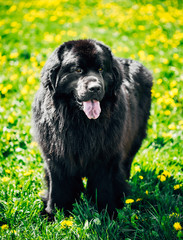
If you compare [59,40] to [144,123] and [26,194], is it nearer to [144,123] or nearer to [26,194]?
[144,123]

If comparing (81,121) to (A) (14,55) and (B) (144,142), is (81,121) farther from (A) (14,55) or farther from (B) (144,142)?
(A) (14,55)

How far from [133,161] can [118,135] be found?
2.78 feet

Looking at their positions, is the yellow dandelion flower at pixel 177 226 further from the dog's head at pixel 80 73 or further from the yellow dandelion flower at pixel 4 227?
the yellow dandelion flower at pixel 4 227

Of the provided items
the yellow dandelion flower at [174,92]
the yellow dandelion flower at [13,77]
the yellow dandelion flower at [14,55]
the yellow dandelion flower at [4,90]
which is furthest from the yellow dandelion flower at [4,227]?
the yellow dandelion flower at [14,55]

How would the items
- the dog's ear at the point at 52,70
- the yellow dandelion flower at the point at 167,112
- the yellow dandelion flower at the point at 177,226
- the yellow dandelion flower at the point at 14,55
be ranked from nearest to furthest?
the yellow dandelion flower at the point at 177,226 → the dog's ear at the point at 52,70 → the yellow dandelion flower at the point at 167,112 → the yellow dandelion flower at the point at 14,55

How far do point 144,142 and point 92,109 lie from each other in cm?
153

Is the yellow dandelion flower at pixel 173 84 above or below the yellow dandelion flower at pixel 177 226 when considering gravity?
above

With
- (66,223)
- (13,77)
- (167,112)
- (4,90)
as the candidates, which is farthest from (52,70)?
(13,77)

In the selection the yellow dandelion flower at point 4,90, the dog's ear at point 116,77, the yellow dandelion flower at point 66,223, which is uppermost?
the dog's ear at point 116,77

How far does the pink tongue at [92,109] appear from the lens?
2102 mm

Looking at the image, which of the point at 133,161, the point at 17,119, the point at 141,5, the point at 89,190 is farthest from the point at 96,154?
the point at 141,5

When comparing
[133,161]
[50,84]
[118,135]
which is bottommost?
[133,161]

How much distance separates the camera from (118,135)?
2354 mm

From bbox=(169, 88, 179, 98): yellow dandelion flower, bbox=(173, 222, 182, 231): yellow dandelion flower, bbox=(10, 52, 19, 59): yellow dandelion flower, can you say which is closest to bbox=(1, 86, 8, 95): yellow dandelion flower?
bbox=(10, 52, 19, 59): yellow dandelion flower
